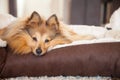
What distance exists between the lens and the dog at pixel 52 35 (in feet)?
4.46

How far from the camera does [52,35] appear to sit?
139 cm

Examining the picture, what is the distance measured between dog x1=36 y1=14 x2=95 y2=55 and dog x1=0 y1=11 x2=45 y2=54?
0.03 meters

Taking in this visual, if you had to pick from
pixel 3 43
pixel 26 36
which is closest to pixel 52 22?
pixel 26 36

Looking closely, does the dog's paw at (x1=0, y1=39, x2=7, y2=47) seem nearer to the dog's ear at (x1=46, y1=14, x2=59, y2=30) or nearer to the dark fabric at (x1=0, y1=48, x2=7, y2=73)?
the dark fabric at (x1=0, y1=48, x2=7, y2=73)

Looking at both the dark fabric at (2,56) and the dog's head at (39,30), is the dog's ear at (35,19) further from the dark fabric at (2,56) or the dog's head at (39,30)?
the dark fabric at (2,56)

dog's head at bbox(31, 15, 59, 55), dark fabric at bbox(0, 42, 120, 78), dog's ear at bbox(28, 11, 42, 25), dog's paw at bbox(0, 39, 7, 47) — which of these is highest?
dog's ear at bbox(28, 11, 42, 25)

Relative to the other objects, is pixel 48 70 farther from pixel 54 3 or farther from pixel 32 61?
pixel 54 3

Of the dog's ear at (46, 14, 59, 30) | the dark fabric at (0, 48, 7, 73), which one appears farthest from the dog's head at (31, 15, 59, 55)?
the dark fabric at (0, 48, 7, 73)

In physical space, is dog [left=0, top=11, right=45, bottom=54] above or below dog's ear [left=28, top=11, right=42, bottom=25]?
below

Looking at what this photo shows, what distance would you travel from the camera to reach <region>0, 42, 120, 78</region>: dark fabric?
1279mm

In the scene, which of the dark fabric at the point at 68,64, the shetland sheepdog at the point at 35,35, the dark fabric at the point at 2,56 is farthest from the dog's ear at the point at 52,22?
the dark fabric at the point at 2,56

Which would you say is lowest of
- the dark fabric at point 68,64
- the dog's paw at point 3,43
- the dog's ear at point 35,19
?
the dark fabric at point 68,64

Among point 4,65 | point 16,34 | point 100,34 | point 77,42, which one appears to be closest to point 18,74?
point 4,65

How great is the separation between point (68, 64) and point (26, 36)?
→ 290 mm
